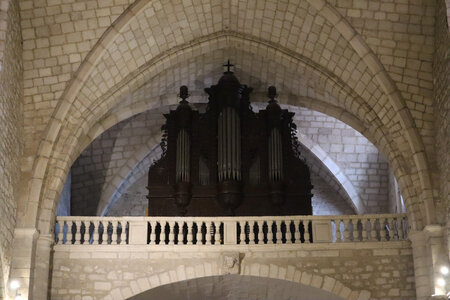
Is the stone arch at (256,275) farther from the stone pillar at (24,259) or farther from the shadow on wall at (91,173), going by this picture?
the shadow on wall at (91,173)

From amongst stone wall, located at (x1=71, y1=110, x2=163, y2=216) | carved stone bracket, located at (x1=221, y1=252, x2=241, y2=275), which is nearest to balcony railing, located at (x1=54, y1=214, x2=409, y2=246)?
carved stone bracket, located at (x1=221, y1=252, x2=241, y2=275)

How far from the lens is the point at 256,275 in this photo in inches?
498

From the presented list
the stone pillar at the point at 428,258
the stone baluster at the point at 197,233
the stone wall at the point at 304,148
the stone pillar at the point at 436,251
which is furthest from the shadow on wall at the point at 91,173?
the stone pillar at the point at 436,251

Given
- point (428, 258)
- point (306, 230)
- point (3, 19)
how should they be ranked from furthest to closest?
point (306, 230) → point (428, 258) → point (3, 19)

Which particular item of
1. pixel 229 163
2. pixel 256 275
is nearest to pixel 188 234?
pixel 256 275

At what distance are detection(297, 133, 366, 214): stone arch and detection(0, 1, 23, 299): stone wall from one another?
621 centimetres

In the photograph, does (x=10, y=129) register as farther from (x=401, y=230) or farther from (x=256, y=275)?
(x=401, y=230)

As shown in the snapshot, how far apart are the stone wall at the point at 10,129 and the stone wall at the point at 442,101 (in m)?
6.54

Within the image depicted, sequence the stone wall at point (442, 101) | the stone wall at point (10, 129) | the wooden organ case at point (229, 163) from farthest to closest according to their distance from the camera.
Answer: the wooden organ case at point (229, 163) < the stone wall at point (442, 101) < the stone wall at point (10, 129)

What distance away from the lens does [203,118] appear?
14.8 m

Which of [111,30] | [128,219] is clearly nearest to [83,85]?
[111,30]

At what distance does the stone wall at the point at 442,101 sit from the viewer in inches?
→ 459

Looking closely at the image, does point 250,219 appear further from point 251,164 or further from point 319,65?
point 319,65

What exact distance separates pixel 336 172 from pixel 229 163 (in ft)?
9.70
